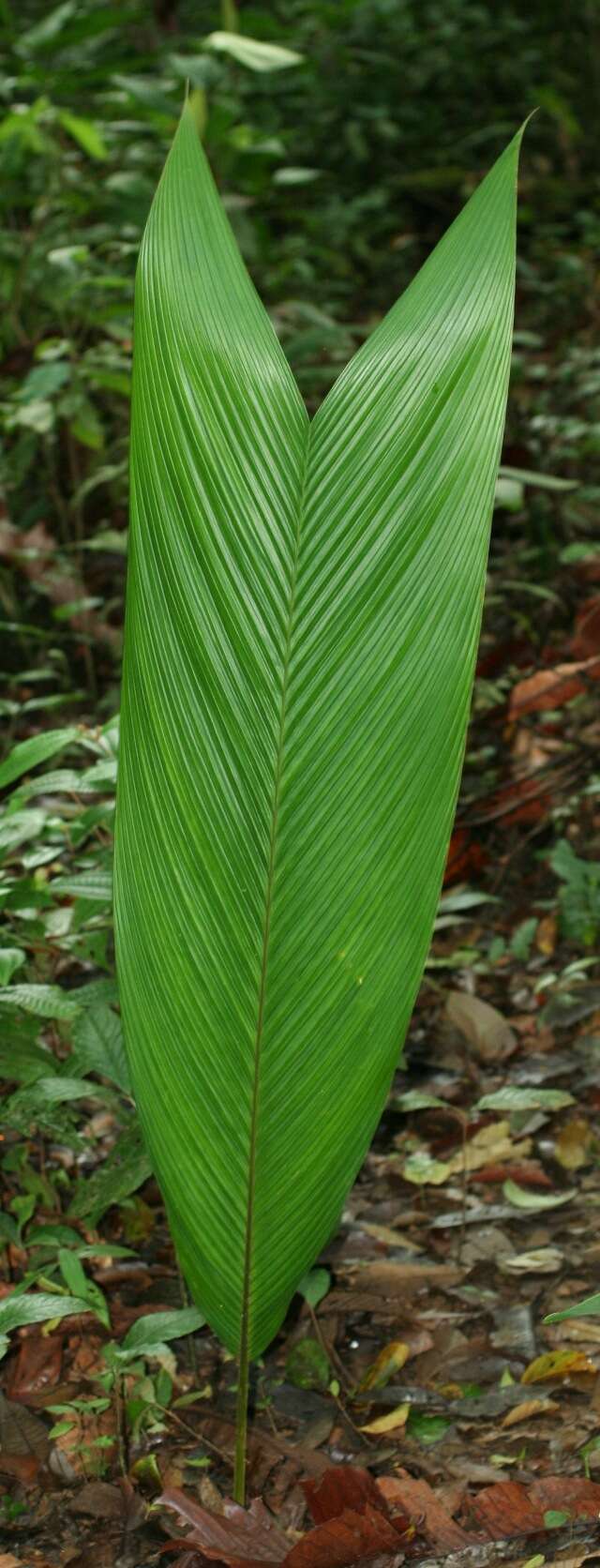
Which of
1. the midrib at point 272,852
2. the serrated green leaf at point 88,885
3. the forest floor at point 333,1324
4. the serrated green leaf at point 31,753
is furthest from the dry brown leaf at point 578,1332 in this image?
the serrated green leaf at point 31,753

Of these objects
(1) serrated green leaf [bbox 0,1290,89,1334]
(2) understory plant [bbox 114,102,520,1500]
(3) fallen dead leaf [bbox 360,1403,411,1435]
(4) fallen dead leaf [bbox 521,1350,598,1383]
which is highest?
(2) understory plant [bbox 114,102,520,1500]

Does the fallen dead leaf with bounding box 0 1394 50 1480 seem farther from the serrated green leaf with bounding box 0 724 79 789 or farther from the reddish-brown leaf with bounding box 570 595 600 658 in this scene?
the reddish-brown leaf with bounding box 570 595 600 658

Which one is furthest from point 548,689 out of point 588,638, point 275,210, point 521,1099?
point 275,210

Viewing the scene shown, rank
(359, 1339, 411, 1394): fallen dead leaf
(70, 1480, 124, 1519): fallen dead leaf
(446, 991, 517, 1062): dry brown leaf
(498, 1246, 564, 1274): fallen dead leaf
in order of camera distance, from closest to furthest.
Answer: (70, 1480, 124, 1519): fallen dead leaf
(359, 1339, 411, 1394): fallen dead leaf
(498, 1246, 564, 1274): fallen dead leaf
(446, 991, 517, 1062): dry brown leaf

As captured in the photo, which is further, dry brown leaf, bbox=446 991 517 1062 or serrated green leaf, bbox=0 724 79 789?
dry brown leaf, bbox=446 991 517 1062

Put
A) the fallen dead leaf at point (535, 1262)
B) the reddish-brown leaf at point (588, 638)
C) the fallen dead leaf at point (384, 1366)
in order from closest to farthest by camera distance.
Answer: the fallen dead leaf at point (384, 1366)
the fallen dead leaf at point (535, 1262)
the reddish-brown leaf at point (588, 638)

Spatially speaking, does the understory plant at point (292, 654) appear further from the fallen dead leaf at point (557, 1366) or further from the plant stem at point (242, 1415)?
the fallen dead leaf at point (557, 1366)

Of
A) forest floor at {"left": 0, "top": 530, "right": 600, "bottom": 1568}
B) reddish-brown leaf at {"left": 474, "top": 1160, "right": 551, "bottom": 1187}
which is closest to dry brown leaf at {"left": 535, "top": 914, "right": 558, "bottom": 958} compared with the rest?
forest floor at {"left": 0, "top": 530, "right": 600, "bottom": 1568}

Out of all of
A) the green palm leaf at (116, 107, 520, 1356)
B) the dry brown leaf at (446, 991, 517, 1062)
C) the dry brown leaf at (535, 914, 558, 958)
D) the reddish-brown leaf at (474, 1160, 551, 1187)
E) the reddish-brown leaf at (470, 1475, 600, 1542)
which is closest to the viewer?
the green palm leaf at (116, 107, 520, 1356)

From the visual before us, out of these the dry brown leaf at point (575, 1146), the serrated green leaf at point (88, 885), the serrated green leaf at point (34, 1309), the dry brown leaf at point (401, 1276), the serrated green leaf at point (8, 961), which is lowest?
the dry brown leaf at point (575, 1146)
